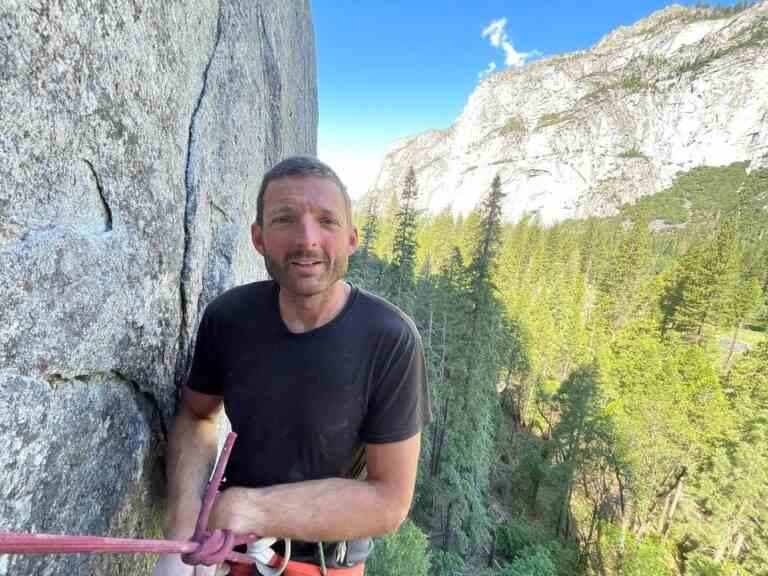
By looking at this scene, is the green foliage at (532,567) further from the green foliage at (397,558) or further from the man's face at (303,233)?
the man's face at (303,233)

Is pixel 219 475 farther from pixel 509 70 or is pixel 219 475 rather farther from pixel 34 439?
pixel 509 70

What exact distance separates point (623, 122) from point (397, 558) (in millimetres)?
152037

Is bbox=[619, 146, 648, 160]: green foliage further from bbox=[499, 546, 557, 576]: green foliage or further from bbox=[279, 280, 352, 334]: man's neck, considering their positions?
bbox=[279, 280, 352, 334]: man's neck

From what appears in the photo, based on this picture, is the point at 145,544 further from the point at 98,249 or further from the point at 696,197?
the point at 696,197

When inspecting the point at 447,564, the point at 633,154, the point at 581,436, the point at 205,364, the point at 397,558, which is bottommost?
the point at 447,564

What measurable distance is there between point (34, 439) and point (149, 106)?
1280 millimetres

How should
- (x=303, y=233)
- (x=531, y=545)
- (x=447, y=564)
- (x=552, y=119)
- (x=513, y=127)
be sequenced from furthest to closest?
1. (x=513, y=127)
2. (x=552, y=119)
3. (x=531, y=545)
4. (x=447, y=564)
5. (x=303, y=233)

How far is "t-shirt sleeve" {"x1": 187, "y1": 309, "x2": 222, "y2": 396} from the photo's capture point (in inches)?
73.5

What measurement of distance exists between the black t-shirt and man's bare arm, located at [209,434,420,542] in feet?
0.38

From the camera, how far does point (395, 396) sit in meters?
1.71

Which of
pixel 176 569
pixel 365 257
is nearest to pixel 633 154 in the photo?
pixel 365 257

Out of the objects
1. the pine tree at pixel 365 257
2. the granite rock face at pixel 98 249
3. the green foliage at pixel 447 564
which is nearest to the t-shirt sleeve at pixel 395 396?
the granite rock face at pixel 98 249

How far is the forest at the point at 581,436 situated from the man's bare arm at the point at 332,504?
11260 mm

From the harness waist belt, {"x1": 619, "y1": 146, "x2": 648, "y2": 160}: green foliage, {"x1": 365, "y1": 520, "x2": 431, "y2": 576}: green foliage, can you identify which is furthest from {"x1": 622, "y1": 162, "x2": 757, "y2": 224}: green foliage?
the harness waist belt
